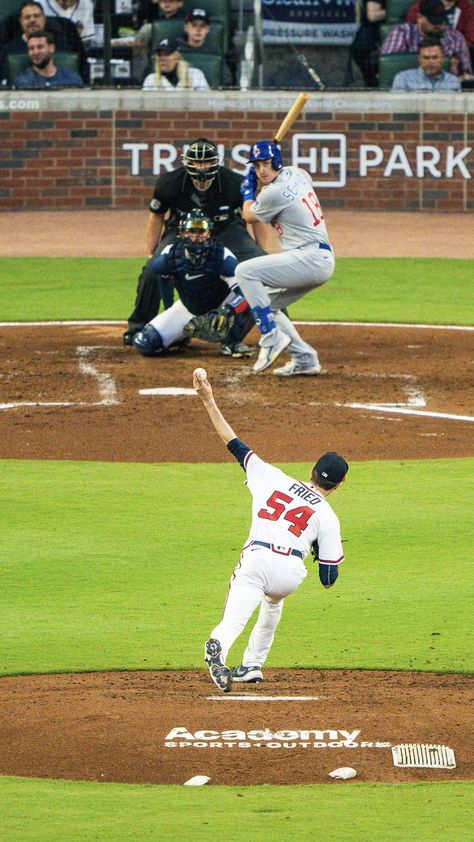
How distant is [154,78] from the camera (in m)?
21.8

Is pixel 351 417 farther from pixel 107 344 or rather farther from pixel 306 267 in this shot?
pixel 107 344

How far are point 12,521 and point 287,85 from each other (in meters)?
14.7

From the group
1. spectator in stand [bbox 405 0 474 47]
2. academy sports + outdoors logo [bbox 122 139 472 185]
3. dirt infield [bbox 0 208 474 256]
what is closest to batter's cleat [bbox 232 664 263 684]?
dirt infield [bbox 0 208 474 256]

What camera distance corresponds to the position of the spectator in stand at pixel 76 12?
22594 millimetres

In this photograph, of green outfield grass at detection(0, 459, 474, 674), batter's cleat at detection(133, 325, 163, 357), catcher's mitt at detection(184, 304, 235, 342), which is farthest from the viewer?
batter's cleat at detection(133, 325, 163, 357)

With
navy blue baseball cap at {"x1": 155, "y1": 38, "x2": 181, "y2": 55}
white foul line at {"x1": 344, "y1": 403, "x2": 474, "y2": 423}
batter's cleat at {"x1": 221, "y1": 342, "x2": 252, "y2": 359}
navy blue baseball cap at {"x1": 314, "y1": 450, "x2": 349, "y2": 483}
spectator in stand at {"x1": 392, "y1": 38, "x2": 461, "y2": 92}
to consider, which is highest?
navy blue baseball cap at {"x1": 155, "y1": 38, "x2": 181, "y2": 55}

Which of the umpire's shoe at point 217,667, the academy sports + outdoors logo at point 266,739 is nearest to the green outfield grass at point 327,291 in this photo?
the umpire's shoe at point 217,667

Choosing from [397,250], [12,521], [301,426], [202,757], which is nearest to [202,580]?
[12,521]

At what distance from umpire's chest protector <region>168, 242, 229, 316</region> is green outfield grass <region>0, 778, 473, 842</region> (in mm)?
8242

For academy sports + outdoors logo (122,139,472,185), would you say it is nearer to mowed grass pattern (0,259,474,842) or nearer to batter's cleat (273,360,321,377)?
batter's cleat (273,360,321,377)

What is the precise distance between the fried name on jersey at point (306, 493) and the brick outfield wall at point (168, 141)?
Result: 15.4m

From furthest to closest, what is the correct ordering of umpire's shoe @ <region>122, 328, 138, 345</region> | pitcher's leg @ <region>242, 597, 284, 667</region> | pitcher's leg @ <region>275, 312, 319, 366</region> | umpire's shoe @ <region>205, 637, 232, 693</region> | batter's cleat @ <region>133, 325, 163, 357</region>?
1. umpire's shoe @ <region>122, 328, 138, 345</region>
2. batter's cleat @ <region>133, 325, 163, 357</region>
3. pitcher's leg @ <region>275, 312, 319, 366</region>
4. pitcher's leg @ <region>242, 597, 284, 667</region>
5. umpire's shoe @ <region>205, 637, 232, 693</region>

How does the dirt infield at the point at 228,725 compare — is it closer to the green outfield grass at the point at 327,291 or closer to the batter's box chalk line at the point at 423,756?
the batter's box chalk line at the point at 423,756

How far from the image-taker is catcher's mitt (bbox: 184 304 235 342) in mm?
13827
